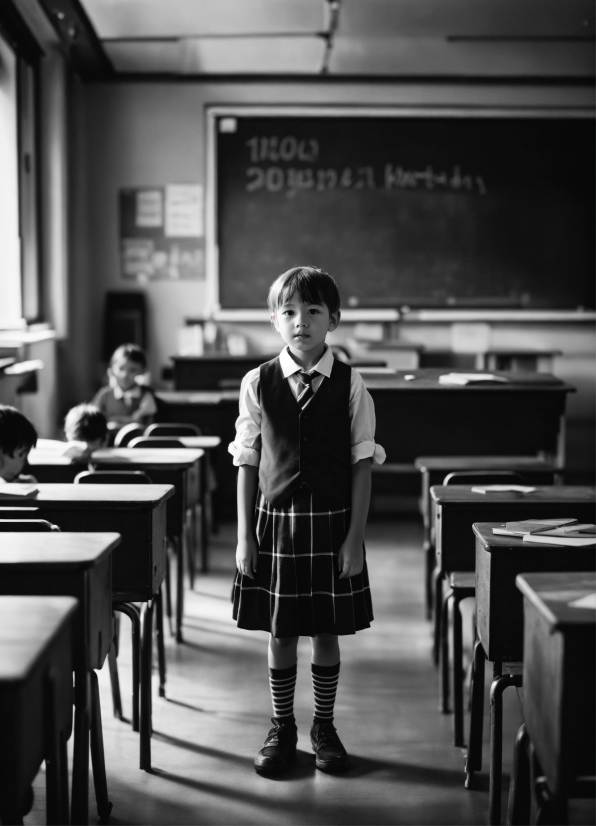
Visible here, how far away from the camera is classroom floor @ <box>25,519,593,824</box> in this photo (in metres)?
2.12

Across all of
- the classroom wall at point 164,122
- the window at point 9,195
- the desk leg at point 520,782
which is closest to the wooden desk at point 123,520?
the desk leg at point 520,782

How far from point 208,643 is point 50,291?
11.7 ft

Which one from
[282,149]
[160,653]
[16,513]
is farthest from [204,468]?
[282,149]

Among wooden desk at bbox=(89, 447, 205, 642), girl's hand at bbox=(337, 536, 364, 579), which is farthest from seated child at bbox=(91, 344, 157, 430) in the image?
girl's hand at bbox=(337, 536, 364, 579)

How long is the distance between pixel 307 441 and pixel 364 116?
16.9 feet

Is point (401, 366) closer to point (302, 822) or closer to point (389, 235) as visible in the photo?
point (389, 235)

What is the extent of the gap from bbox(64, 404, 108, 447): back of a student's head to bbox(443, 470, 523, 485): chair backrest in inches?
46.8

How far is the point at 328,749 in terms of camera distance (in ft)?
7.56

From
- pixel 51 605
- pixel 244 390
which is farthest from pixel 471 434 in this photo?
pixel 51 605

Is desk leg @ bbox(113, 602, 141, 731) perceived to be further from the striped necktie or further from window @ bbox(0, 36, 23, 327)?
window @ bbox(0, 36, 23, 327)

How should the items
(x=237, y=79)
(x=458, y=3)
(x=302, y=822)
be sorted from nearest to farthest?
(x=302, y=822)
(x=458, y=3)
(x=237, y=79)

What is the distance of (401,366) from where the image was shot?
659 cm

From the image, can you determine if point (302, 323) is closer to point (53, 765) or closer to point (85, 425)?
point (53, 765)

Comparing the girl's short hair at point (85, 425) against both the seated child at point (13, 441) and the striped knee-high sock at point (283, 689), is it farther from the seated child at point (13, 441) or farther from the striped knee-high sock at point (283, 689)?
the striped knee-high sock at point (283, 689)
